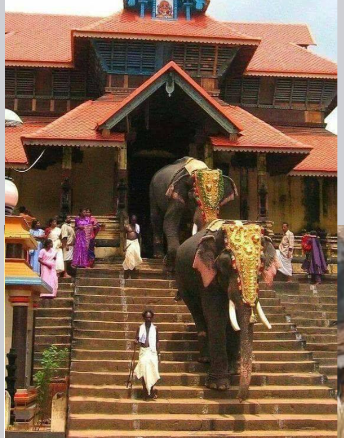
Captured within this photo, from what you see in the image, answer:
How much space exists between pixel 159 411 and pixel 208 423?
2.15 feet

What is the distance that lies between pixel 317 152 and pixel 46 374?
1050cm

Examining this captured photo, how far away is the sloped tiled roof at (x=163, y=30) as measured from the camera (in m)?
18.6

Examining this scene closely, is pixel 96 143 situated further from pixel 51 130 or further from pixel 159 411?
pixel 159 411

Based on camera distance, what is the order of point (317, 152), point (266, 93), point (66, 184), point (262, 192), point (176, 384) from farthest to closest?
point (266, 93)
point (317, 152)
point (262, 192)
point (66, 184)
point (176, 384)

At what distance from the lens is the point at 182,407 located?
400 inches

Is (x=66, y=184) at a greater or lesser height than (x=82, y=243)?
greater

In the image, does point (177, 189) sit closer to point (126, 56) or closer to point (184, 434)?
point (184, 434)

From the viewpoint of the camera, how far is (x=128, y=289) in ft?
43.3

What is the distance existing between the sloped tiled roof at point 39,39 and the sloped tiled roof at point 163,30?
175 cm

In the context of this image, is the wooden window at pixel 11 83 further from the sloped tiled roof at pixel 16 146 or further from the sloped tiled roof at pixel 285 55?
the sloped tiled roof at pixel 285 55

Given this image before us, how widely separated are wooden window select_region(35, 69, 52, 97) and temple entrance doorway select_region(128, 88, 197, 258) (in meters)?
3.41

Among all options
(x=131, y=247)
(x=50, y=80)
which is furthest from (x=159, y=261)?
(x=50, y=80)

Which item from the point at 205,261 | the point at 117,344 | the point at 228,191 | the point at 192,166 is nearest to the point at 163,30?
the point at 192,166

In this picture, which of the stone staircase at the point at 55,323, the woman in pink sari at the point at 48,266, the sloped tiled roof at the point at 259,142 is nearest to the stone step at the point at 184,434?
the stone staircase at the point at 55,323
